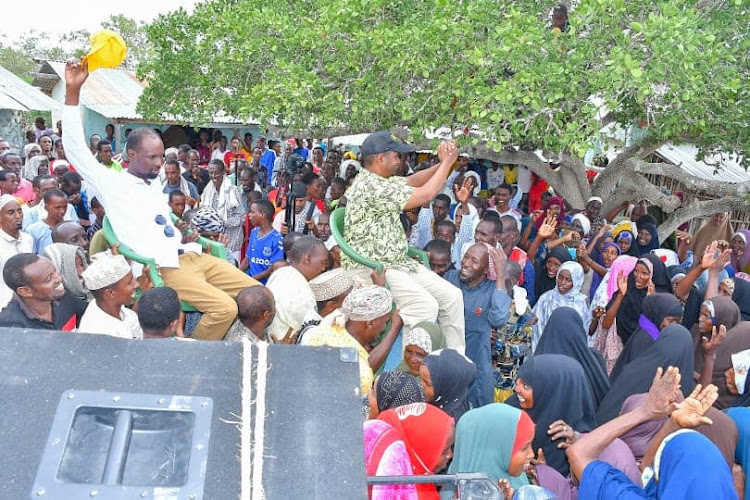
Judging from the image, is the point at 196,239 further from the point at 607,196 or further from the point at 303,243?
the point at 607,196

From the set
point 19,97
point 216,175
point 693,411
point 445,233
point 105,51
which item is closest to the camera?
point 693,411

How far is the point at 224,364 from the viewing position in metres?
1.87

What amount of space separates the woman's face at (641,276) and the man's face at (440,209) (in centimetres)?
241

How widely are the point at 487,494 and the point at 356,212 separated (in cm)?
289

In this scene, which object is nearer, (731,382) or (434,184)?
(434,184)

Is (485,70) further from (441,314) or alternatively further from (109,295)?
(109,295)

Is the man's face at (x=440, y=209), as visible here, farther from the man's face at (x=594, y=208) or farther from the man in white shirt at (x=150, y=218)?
the man in white shirt at (x=150, y=218)

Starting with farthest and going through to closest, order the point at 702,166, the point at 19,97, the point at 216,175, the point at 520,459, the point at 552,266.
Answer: the point at 19,97
the point at 702,166
the point at 216,175
the point at 552,266
the point at 520,459

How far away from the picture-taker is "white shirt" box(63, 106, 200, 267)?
3.77 meters

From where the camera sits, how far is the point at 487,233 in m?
6.01

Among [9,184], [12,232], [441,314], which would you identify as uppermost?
[9,184]

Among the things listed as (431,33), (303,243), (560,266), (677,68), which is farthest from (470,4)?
(303,243)

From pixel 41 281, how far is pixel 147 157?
0.88 meters

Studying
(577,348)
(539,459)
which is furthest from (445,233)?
(539,459)
